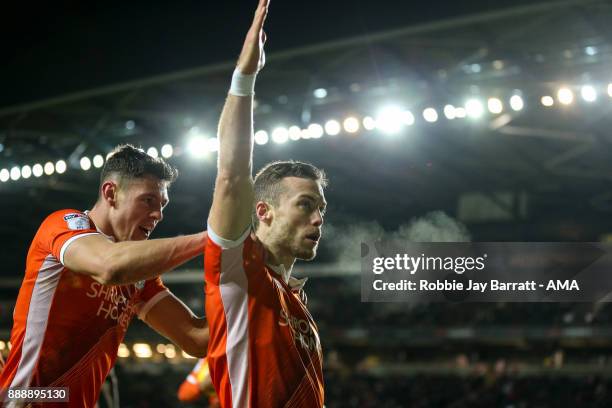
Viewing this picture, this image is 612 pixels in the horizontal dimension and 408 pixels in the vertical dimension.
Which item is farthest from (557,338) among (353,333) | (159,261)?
(159,261)

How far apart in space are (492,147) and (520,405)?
20.9 ft

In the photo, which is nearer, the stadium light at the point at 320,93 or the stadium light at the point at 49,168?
the stadium light at the point at 320,93

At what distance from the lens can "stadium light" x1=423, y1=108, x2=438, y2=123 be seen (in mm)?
15523

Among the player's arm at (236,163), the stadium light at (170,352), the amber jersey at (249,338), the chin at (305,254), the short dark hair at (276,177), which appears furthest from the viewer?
the stadium light at (170,352)

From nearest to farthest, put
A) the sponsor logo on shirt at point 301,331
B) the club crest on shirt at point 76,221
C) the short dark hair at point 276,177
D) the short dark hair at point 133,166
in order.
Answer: the sponsor logo on shirt at point 301,331 → the short dark hair at point 276,177 → the club crest on shirt at point 76,221 → the short dark hair at point 133,166

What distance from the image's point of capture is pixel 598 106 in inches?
583

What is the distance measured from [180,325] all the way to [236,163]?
1299 millimetres

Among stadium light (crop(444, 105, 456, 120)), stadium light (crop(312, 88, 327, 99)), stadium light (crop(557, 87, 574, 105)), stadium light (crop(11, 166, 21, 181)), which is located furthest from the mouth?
stadium light (crop(11, 166, 21, 181))

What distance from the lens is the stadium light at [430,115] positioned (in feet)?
50.9

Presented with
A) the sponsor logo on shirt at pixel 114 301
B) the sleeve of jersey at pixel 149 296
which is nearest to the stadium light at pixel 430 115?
the sleeve of jersey at pixel 149 296

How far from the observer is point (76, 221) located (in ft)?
11.3

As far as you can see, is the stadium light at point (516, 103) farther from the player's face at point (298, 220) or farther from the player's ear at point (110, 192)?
the player's face at point (298, 220)

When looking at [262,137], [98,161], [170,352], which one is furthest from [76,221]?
[170,352]

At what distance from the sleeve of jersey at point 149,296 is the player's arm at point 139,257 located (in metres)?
0.78
